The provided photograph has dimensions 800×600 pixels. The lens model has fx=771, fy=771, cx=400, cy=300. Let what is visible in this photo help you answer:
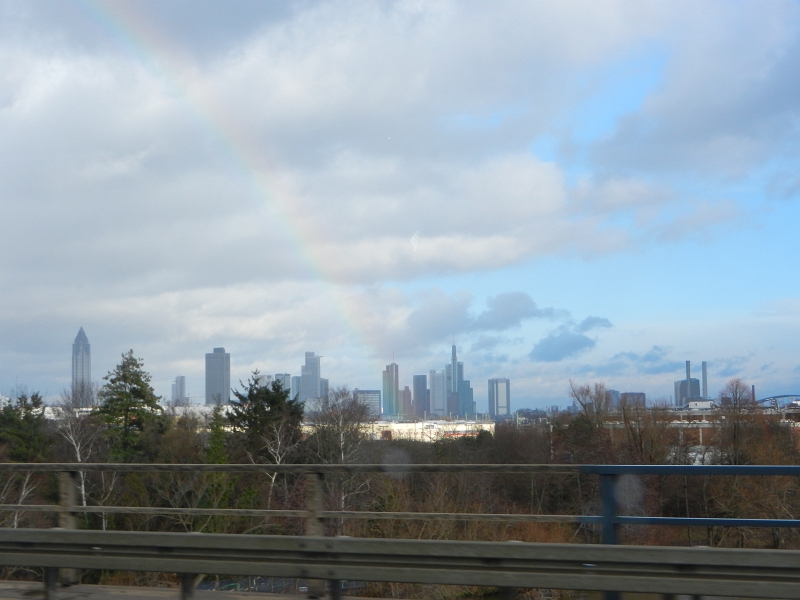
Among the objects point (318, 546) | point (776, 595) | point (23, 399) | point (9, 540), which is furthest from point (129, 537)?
point (23, 399)

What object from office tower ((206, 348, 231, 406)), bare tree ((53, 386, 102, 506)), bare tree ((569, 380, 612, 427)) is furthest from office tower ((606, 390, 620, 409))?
office tower ((206, 348, 231, 406))

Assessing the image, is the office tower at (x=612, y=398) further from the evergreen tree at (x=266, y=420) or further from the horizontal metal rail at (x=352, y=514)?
the horizontal metal rail at (x=352, y=514)

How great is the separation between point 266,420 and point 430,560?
49818 mm

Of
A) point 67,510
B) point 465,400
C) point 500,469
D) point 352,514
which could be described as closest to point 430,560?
point 352,514

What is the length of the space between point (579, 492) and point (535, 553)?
5.23ft

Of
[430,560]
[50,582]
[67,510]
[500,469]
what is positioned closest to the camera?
[430,560]

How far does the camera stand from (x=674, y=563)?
5.68 m

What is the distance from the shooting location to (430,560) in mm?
6156

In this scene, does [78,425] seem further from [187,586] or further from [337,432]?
[187,586]

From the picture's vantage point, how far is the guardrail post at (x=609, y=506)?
19.8ft

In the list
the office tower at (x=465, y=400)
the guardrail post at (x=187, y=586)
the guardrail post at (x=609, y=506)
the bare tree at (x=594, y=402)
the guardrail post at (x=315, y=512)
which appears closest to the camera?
the guardrail post at (x=609, y=506)

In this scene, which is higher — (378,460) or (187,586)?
(187,586)

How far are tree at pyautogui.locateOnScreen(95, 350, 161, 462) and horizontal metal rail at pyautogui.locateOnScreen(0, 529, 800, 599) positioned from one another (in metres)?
55.8

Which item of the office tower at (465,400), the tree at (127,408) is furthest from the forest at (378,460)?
the office tower at (465,400)
